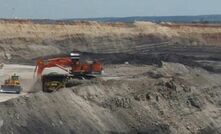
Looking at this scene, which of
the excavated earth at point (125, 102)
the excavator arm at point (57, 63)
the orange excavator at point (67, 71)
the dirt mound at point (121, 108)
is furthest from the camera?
the excavator arm at point (57, 63)

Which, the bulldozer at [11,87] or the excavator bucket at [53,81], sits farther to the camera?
the bulldozer at [11,87]

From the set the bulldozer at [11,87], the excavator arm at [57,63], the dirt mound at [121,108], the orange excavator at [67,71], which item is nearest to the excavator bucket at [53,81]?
the orange excavator at [67,71]

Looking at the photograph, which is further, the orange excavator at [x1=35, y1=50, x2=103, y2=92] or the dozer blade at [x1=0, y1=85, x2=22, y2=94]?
the dozer blade at [x1=0, y1=85, x2=22, y2=94]

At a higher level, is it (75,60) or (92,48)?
(75,60)

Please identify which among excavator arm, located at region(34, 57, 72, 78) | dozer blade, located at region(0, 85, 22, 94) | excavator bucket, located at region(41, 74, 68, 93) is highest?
excavator arm, located at region(34, 57, 72, 78)

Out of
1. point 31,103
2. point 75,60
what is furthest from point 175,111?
point 31,103

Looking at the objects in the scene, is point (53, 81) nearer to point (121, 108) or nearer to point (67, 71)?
point (67, 71)

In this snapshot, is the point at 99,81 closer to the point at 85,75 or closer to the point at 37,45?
the point at 85,75

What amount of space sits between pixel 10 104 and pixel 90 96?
14.5 ft

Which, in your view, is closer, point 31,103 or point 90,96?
point 31,103

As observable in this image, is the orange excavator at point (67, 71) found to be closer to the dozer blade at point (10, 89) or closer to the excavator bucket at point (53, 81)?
the excavator bucket at point (53, 81)

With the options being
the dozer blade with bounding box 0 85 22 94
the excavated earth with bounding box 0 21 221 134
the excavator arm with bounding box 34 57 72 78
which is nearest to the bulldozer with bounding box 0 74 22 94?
the dozer blade with bounding box 0 85 22 94

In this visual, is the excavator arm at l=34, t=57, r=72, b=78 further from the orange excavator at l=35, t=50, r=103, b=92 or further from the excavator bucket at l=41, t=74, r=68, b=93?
the excavator bucket at l=41, t=74, r=68, b=93

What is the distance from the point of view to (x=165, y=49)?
6444cm
